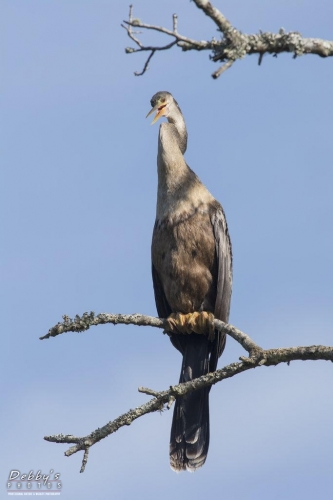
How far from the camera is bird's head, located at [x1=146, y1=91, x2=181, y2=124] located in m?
7.80

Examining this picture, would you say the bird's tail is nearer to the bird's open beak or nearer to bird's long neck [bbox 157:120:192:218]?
bird's long neck [bbox 157:120:192:218]

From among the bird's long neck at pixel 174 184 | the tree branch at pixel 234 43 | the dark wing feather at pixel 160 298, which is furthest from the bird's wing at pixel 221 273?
the tree branch at pixel 234 43

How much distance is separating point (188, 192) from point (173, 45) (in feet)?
11.5

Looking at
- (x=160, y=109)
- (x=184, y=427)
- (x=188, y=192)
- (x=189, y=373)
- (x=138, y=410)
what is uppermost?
(x=160, y=109)

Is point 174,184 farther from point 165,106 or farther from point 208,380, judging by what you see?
point 208,380

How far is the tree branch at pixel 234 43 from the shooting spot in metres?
3.57

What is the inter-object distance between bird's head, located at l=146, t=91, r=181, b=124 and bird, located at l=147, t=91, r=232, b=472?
0.82 m

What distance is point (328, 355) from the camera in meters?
4.23

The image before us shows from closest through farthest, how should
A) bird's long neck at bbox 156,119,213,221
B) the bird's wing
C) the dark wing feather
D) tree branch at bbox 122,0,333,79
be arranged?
tree branch at bbox 122,0,333,79 → the bird's wing → bird's long neck at bbox 156,119,213,221 → the dark wing feather

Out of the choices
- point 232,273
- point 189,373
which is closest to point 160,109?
point 232,273

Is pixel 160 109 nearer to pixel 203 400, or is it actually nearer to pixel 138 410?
pixel 203 400

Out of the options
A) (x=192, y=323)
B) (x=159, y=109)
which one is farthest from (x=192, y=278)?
(x=159, y=109)

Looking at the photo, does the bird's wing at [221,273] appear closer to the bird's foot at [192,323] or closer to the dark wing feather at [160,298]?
the bird's foot at [192,323]

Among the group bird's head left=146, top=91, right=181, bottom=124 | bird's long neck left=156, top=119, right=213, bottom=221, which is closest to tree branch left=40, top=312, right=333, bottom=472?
bird's long neck left=156, top=119, right=213, bottom=221
